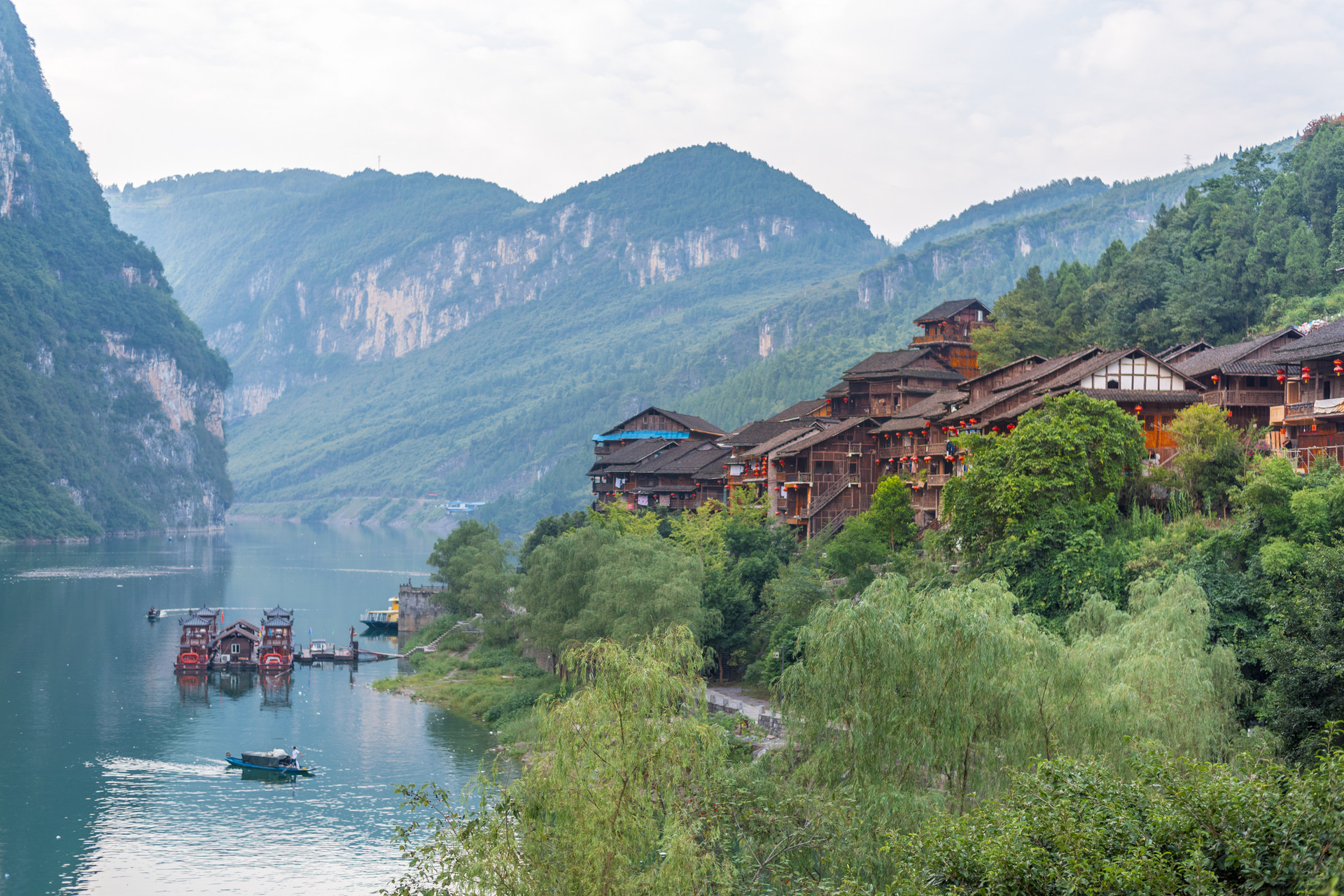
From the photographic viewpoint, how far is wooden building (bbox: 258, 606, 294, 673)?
3388 inches

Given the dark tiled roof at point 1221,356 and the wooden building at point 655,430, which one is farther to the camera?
the wooden building at point 655,430

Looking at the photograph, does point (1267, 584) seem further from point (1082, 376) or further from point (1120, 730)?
point (1082, 376)

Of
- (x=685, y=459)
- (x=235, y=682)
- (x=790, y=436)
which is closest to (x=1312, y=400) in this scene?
(x=790, y=436)

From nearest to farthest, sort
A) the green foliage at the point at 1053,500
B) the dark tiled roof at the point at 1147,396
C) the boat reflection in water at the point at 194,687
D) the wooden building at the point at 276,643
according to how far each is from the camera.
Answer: the green foliage at the point at 1053,500
the dark tiled roof at the point at 1147,396
the boat reflection in water at the point at 194,687
the wooden building at the point at 276,643

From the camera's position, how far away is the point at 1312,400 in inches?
2005

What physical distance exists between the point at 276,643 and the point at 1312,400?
6966 centimetres

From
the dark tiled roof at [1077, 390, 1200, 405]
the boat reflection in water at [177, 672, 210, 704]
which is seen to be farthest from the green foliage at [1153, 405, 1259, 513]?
the boat reflection in water at [177, 672, 210, 704]

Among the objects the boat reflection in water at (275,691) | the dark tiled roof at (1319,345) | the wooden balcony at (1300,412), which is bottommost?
the boat reflection in water at (275,691)

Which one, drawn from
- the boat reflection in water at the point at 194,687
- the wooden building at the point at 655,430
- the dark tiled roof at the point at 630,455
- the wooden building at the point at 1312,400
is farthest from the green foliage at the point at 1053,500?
the wooden building at the point at 655,430

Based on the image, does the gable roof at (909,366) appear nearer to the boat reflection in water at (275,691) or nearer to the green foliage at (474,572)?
the green foliage at (474,572)

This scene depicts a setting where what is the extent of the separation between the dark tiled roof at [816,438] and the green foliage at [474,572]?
2351 centimetres

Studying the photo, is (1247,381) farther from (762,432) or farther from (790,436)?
(762,432)

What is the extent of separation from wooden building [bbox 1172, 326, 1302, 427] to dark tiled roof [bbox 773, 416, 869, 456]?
25.5m

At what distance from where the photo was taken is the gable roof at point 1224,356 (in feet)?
191
